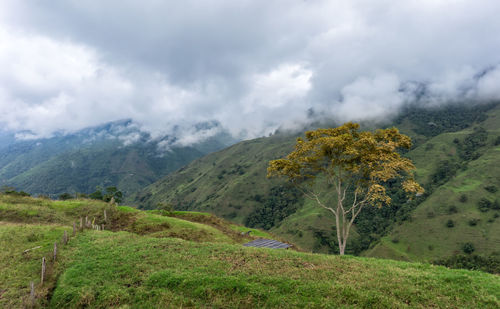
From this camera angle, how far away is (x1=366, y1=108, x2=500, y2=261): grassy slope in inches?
5281

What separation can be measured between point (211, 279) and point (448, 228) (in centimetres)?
18019

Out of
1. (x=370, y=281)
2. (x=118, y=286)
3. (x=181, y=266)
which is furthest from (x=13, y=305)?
(x=370, y=281)

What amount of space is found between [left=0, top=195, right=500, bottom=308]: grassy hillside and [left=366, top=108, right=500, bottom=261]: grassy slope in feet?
476

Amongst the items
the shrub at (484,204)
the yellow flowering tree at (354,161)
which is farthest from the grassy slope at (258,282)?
the shrub at (484,204)

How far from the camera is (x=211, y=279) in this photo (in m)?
13.0

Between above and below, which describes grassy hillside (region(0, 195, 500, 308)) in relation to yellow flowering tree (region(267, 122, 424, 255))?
below

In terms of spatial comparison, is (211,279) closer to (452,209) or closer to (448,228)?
(448,228)

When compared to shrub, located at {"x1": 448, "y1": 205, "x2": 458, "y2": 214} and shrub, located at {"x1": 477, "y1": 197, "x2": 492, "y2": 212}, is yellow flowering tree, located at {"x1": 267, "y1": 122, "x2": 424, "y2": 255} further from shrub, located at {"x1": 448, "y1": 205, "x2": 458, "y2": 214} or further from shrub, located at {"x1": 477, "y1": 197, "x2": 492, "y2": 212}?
shrub, located at {"x1": 477, "y1": 197, "x2": 492, "y2": 212}

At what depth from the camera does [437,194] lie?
17162cm

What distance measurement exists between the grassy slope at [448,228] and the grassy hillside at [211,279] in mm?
145079

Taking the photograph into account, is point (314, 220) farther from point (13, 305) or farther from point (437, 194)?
point (13, 305)

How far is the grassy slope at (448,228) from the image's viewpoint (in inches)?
5281

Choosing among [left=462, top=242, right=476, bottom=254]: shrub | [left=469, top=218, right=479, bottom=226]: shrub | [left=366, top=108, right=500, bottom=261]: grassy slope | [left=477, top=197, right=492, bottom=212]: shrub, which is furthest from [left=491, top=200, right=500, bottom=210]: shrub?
[left=462, top=242, right=476, bottom=254]: shrub

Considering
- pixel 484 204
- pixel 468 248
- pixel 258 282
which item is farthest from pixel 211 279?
pixel 484 204
